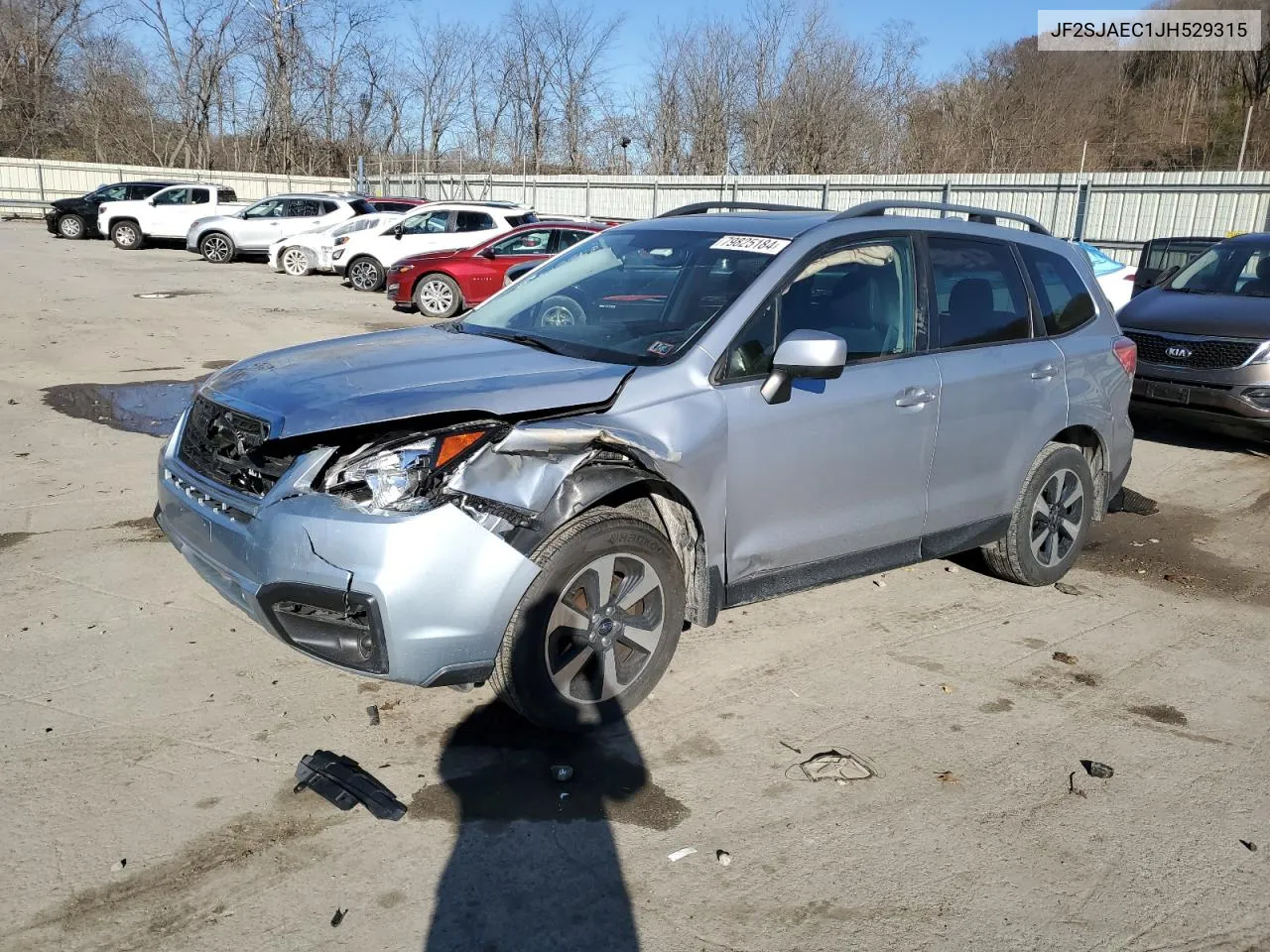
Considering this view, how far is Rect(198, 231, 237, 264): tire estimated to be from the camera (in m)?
24.3

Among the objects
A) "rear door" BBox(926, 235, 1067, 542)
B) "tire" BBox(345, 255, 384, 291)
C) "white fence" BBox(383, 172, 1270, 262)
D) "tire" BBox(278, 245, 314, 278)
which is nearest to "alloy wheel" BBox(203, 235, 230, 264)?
"tire" BBox(278, 245, 314, 278)

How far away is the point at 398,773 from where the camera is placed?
11.1 ft

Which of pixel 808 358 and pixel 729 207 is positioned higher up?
pixel 729 207

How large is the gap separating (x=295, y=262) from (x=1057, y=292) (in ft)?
64.7

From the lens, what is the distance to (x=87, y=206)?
28.5m

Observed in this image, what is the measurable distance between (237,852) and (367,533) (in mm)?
980

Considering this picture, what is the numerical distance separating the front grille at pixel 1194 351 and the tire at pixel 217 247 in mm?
21161

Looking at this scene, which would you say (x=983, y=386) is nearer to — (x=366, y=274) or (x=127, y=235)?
(x=366, y=274)

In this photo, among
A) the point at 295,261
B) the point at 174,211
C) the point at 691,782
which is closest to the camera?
the point at 691,782

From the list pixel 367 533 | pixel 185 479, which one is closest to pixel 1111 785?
pixel 367 533

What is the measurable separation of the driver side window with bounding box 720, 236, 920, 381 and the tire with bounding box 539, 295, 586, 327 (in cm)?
82

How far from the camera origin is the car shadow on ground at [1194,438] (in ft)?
29.4

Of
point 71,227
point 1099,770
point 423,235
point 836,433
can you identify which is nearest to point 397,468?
point 836,433

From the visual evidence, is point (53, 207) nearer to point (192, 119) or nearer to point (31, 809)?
point (192, 119)
